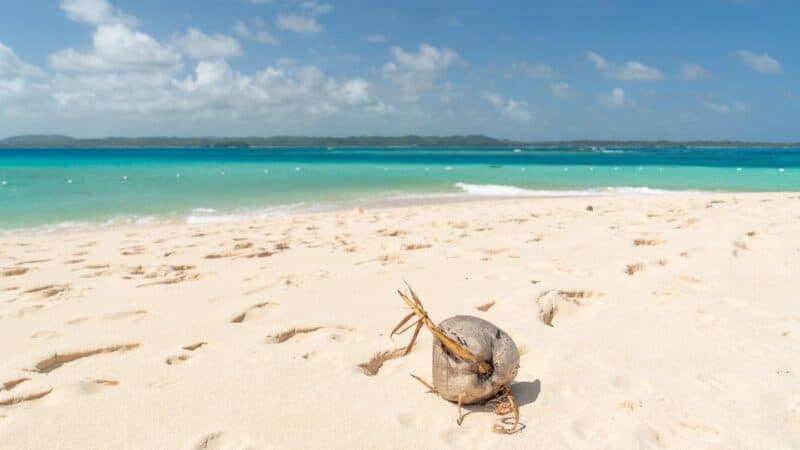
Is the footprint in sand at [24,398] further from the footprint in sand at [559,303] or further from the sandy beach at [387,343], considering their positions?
the footprint in sand at [559,303]

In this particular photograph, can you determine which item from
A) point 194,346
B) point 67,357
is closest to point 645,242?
point 194,346

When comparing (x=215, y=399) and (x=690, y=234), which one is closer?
(x=215, y=399)

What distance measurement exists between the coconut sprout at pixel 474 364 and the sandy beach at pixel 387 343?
9 cm

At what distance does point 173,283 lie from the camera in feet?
15.4

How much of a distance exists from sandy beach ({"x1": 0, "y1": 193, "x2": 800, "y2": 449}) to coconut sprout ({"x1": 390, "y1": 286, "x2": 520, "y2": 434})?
0.30 feet

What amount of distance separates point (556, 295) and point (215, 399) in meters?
2.53

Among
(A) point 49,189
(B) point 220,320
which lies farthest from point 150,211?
(B) point 220,320

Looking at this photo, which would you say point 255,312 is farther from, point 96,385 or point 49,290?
point 49,290

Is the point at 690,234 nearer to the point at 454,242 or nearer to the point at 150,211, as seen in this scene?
the point at 454,242

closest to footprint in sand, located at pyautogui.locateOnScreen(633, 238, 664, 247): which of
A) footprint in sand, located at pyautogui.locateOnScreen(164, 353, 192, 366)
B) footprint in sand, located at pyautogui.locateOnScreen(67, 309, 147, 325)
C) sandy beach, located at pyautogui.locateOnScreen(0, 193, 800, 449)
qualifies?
sandy beach, located at pyautogui.locateOnScreen(0, 193, 800, 449)

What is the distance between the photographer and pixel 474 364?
2283 millimetres

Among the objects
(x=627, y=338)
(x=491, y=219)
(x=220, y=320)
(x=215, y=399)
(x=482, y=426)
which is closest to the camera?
(x=482, y=426)

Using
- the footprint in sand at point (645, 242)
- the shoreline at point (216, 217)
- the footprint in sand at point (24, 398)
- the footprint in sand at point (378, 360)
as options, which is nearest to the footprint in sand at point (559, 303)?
the footprint in sand at point (378, 360)

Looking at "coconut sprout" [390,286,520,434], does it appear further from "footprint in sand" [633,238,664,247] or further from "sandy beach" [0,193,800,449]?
"footprint in sand" [633,238,664,247]
